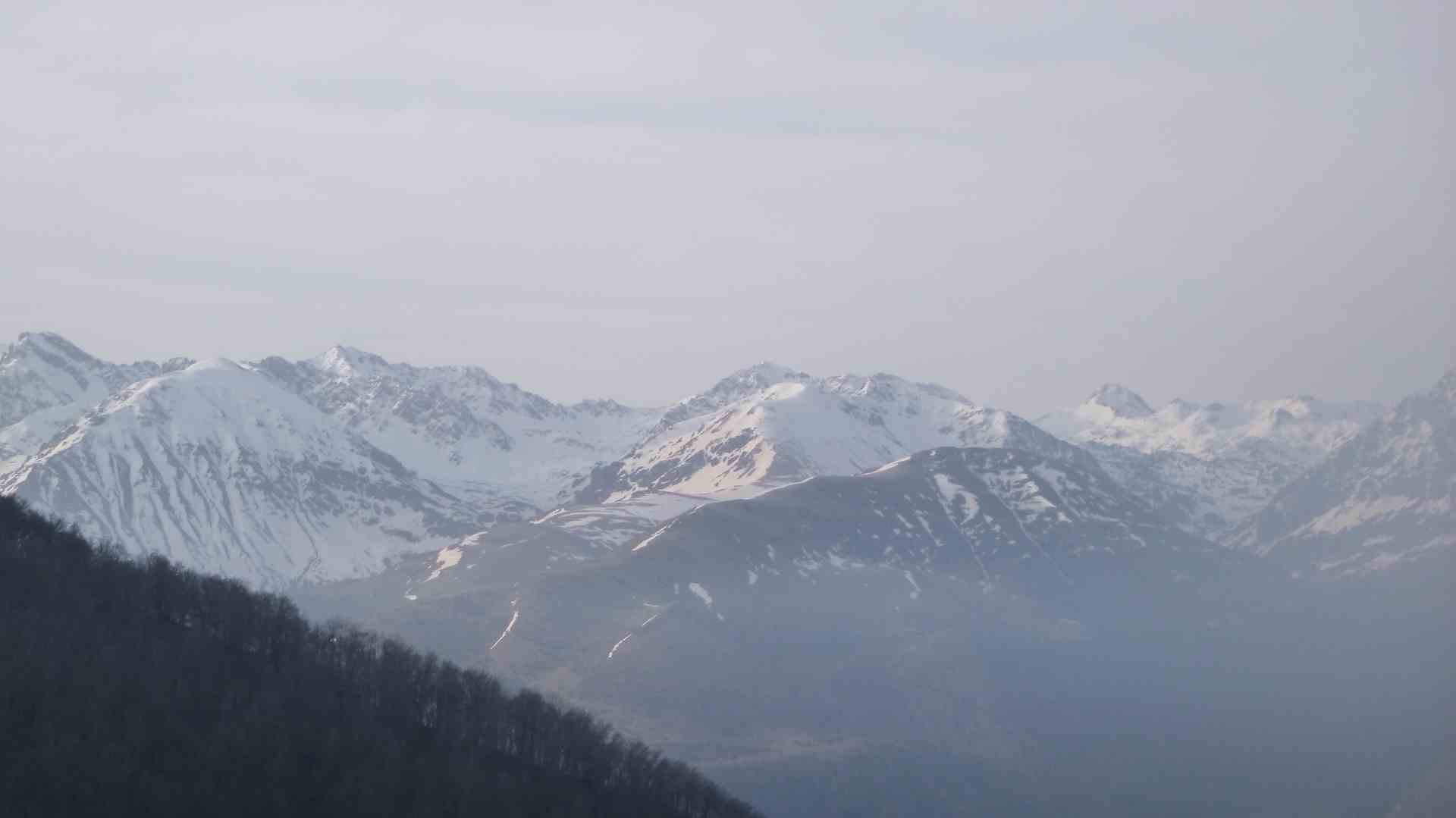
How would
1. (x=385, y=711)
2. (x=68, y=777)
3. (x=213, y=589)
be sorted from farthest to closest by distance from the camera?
(x=213, y=589), (x=385, y=711), (x=68, y=777)

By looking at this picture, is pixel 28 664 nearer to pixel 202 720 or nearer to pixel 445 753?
pixel 202 720

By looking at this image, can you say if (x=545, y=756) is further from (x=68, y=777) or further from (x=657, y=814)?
(x=68, y=777)

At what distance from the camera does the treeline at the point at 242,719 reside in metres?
114

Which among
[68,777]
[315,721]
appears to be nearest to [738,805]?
[315,721]

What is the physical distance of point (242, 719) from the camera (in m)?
128

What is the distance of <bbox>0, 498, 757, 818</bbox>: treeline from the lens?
11375 centimetres

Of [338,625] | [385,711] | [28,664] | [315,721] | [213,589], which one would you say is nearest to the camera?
[28,664]

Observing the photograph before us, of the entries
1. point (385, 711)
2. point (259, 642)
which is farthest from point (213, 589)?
point (385, 711)

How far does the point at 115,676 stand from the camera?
128m

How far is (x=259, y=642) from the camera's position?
155m

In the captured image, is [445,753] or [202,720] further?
[445,753]

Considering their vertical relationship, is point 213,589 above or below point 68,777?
above

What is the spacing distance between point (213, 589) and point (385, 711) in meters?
23.0

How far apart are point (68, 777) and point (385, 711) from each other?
42001mm
